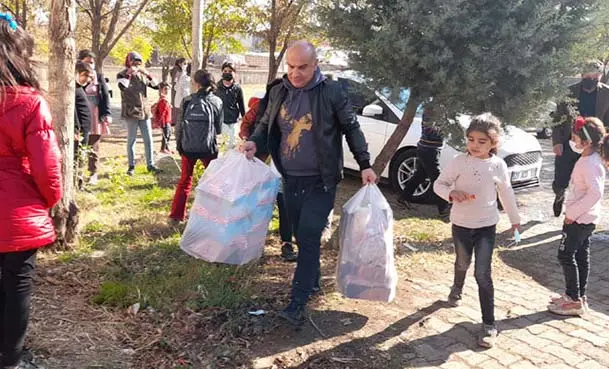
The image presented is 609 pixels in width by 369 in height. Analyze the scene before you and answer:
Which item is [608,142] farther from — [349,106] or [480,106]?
[349,106]

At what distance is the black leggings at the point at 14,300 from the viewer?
288 cm

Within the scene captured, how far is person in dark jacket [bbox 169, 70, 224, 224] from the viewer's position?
5.90 metres

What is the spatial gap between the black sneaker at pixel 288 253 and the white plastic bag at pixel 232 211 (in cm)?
Result: 102

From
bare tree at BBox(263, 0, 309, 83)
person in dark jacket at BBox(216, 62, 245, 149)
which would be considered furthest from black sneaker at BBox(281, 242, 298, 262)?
bare tree at BBox(263, 0, 309, 83)

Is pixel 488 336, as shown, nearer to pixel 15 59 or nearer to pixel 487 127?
pixel 487 127

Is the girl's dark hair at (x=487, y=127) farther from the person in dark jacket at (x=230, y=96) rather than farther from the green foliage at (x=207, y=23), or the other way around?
the green foliage at (x=207, y=23)

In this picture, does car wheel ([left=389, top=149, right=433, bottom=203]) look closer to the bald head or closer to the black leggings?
the bald head

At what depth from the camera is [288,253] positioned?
512 cm

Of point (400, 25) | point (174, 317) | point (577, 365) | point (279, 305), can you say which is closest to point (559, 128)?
point (400, 25)

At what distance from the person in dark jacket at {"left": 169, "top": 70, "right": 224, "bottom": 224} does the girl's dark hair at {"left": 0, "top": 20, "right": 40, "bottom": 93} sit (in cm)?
298

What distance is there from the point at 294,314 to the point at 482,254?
1340mm

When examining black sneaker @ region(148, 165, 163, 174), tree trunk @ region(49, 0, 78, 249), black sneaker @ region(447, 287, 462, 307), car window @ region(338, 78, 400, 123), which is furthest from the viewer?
black sneaker @ region(148, 165, 163, 174)

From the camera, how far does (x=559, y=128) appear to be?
658 centimetres

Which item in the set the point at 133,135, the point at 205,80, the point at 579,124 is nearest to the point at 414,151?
the point at 205,80
